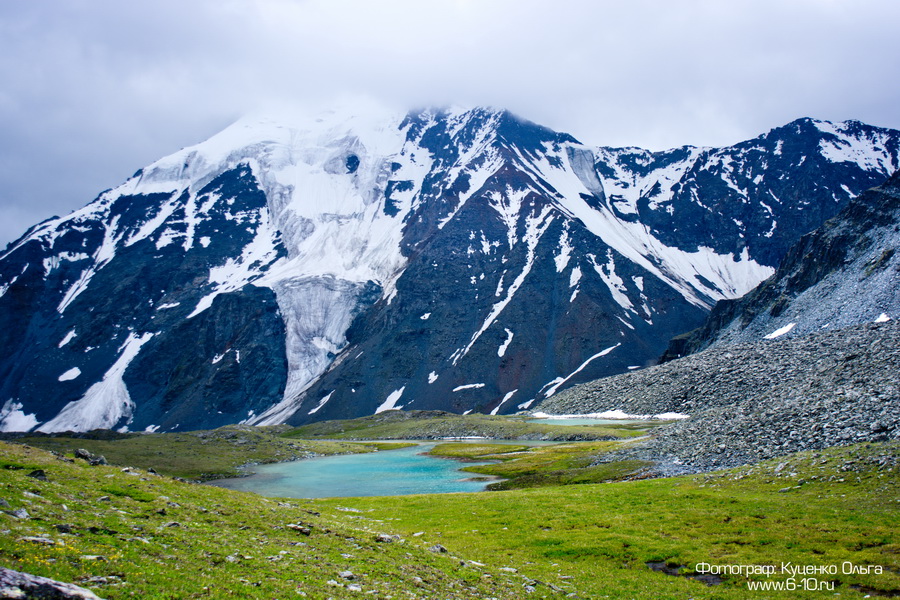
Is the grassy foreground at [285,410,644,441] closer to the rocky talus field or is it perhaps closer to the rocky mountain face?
the rocky talus field

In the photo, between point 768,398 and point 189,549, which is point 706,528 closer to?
point 189,549

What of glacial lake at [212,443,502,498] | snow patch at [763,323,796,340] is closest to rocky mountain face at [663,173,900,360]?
snow patch at [763,323,796,340]

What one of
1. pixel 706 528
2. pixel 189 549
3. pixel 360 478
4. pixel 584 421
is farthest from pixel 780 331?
pixel 189 549

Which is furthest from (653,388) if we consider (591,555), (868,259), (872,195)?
(591,555)

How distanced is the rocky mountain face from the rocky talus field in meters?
20.3

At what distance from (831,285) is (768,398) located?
88394 mm

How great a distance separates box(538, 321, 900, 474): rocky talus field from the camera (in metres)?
41.1

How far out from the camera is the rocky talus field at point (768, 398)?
4109 cm

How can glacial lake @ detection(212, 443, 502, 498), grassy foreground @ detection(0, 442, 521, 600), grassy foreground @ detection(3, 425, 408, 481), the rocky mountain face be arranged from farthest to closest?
the rocky mountain face, grassy foreground @ detection(3, 425, 408, 481), glacial lake @ detection(212, 443, 502, 498), grassy foreground @ detection(0, 442, 521, 600)

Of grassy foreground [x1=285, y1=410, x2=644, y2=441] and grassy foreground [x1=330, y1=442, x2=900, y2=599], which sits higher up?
grassy foreground [x1=330, y1=442, x2=900, y2=599]

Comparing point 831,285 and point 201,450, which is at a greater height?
point 831,285

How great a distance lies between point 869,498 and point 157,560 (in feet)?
99.7

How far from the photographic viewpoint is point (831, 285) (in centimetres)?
13125

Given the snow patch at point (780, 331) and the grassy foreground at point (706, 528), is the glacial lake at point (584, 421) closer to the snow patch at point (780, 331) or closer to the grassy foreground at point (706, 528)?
the snow patch at point (780, 331)
